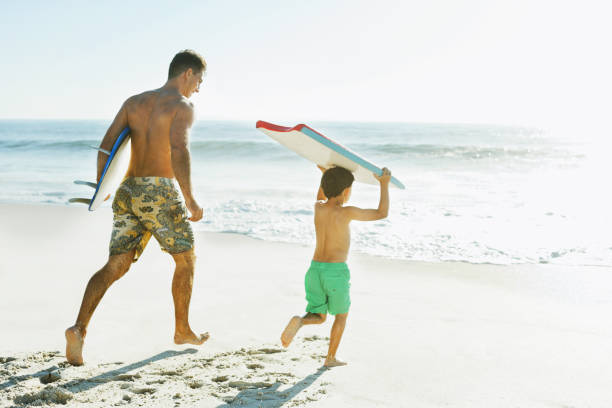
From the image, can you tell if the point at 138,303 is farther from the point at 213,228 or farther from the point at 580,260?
the point at 580,260

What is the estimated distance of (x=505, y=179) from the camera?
54.4ft

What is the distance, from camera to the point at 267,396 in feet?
9.01

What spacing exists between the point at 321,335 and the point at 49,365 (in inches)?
68.0

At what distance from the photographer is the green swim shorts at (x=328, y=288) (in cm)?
319

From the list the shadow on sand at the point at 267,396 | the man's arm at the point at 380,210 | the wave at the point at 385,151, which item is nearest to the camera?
the shadow on sand at the point at 267,396

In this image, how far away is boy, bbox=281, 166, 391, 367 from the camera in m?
3.19

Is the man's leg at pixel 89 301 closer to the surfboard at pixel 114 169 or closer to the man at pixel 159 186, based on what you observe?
the man at pixel 159 186

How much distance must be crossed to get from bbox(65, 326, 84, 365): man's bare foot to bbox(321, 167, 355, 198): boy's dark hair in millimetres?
1620

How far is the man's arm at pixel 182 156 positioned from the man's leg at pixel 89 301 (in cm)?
48

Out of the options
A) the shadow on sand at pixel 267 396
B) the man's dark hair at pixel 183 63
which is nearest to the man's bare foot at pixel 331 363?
the shadow on sand at pixel 267 396

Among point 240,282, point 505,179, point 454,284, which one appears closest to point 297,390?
point 240,282

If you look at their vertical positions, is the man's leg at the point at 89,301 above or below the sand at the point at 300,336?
above

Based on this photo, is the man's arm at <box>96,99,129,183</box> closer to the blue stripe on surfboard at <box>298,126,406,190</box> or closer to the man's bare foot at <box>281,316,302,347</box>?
the blue stripe on surfboard at <box>298,126,406,190</box>

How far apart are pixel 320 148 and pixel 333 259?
664 mm
